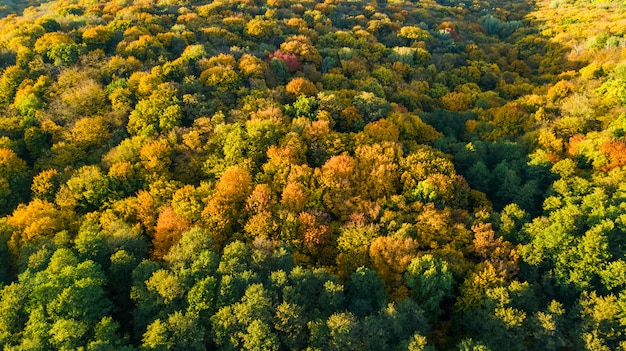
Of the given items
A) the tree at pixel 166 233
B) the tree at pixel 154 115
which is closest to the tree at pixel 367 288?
the tree at pixel 166 233

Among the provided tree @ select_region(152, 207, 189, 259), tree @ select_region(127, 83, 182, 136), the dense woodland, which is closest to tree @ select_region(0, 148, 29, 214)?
the dense woodland

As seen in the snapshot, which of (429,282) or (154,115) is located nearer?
(429,282)

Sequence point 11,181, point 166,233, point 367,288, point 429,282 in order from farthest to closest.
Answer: point 11,181 < point 166,233 < point 367,288 < point 429,282

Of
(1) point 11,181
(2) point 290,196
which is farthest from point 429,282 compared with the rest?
(1) point 11,181

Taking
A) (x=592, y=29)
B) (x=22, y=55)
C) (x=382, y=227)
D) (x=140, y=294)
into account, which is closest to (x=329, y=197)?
(x=382, y=227)

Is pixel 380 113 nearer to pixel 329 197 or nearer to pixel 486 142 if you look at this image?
pixel 486 142

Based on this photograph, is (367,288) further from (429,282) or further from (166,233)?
(166,233)

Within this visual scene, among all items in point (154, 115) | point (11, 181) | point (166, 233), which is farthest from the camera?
point (154, 115)

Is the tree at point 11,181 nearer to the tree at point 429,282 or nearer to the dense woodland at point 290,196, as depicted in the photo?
the dense woodland at point 290,196
